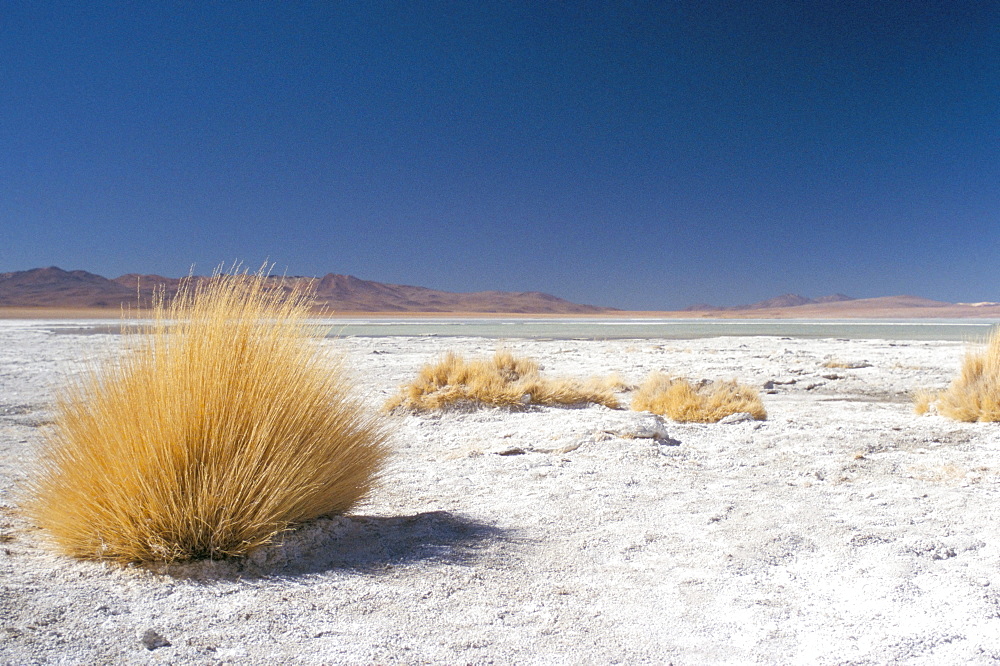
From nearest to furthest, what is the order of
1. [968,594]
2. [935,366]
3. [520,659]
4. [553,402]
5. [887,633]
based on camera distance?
1. [520,659]
2. [887,633]
3. [968,594]
4. [553,402]
5. [935,366]

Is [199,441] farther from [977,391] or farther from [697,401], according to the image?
[977,391]

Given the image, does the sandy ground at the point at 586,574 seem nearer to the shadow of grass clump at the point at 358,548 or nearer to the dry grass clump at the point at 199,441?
the shadow of grass clump at the point at 358,548

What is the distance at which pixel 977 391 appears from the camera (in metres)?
6.98

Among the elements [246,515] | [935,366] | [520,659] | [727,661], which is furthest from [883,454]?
[935,366]

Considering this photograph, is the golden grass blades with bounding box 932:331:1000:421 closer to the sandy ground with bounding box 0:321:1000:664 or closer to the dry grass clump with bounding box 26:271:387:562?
the sandy ground with bounding box 0:321:1000:664

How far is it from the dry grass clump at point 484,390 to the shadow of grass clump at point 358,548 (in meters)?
3.81

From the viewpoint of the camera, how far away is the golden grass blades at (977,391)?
6805mm

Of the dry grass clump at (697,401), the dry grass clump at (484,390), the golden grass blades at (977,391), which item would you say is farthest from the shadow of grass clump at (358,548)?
the golden grass blades at (977,391)

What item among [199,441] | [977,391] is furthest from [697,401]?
[199,441]

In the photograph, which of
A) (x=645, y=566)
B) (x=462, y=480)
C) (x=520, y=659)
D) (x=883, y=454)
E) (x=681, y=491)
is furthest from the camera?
(x=883, y=454)

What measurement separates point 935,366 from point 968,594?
38.9 feet

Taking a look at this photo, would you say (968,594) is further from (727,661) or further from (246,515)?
(246,515)

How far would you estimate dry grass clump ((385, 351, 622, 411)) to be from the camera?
7.59 metres

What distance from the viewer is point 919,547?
324 centimetres
